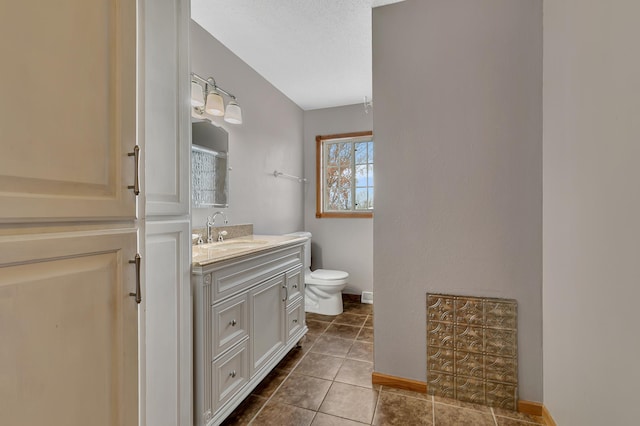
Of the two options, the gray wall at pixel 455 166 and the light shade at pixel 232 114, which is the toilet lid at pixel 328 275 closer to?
the gray wall at pixel 455 166

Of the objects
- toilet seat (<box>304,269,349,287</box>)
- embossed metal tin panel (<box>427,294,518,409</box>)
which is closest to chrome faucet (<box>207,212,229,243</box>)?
toilet seat (<box>304,269,349,287</box>)

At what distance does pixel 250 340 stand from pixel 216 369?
0.97 feet

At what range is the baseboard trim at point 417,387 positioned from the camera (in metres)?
1.63

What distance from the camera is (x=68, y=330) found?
0.61m

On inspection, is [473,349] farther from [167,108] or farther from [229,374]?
[167,108]

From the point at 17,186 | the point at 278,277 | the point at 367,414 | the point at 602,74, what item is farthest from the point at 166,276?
Result: the point at 602,74

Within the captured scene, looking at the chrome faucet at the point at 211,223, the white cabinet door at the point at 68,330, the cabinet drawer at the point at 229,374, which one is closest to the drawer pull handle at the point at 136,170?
the white cabinet door at the point at 68,330

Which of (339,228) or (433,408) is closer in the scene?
(433,408)

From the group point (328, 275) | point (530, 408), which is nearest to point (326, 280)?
point (328, 275)

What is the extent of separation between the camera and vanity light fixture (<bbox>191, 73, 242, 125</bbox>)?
6.61 feet

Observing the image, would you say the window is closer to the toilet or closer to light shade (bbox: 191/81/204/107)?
the toilet

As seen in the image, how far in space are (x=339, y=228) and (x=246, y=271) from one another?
226cm

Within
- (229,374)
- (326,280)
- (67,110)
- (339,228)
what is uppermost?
(67,110)

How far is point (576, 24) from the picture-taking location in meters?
1.28
